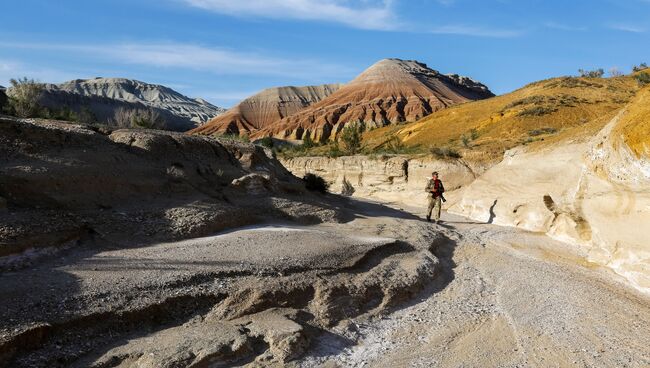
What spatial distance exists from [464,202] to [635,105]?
792 centimetres

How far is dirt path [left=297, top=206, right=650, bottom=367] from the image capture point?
5539 mm

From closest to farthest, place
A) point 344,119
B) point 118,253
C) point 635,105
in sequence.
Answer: point 118,253 → point 635,105 → point 344,119

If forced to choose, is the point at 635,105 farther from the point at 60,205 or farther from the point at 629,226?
the point at 60,205

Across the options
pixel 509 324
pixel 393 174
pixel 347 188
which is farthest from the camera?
pixel 347 188

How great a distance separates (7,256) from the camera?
19.9 feet

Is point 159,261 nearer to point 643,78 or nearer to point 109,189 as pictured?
point 109,189

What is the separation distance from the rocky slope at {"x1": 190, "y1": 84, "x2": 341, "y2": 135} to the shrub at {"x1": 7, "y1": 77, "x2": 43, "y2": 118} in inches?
2502

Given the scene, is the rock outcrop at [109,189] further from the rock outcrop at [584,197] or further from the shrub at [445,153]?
the shrub at [445,153]

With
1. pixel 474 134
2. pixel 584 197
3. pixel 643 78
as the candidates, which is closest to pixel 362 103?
pixel 643 78

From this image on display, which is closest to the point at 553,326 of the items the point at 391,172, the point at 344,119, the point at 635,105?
the point at 635,105

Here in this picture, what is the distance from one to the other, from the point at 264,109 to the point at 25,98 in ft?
267

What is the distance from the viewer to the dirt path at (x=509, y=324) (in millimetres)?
5539

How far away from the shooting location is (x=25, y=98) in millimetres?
16062

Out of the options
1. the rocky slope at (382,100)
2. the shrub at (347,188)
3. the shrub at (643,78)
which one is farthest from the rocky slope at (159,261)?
the rocky slope at (382,100)
